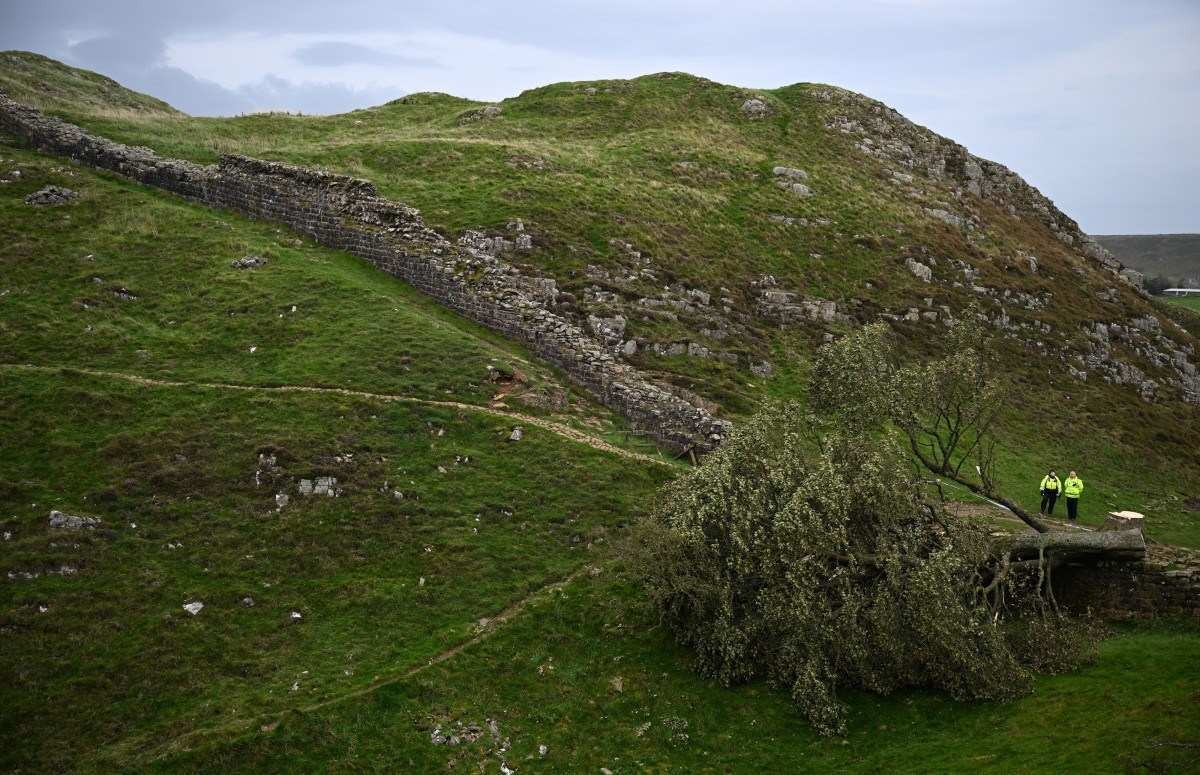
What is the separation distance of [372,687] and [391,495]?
8.74m

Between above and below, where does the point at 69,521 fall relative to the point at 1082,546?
below

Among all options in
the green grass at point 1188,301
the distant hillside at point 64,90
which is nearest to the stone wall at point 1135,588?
the distant hillside at point 64,90

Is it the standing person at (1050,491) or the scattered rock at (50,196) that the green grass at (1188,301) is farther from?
the scattered rock at (50,196)

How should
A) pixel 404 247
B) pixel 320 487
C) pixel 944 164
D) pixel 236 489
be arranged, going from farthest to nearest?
pixel 944 164, pixel 404 247, pixel 320 487, pixel 236 489

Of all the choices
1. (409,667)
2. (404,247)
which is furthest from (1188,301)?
(409,667)

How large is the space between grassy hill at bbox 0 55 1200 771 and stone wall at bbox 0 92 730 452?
4.25 ft

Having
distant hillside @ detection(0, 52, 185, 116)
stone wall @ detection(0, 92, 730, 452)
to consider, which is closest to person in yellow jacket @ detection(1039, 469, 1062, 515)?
stone wall @ detection(0, 92, 730, 452)

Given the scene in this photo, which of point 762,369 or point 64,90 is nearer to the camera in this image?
point 762,369

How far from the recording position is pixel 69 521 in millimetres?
28906

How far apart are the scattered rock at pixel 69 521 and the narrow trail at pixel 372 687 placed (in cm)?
967

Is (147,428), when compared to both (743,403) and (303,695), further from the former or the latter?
(743,403)

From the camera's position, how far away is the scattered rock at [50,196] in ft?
162

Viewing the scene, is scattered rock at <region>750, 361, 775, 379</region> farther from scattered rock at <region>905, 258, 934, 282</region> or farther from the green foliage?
the green foliage

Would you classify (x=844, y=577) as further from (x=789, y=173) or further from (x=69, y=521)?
(x=789, y=173)
